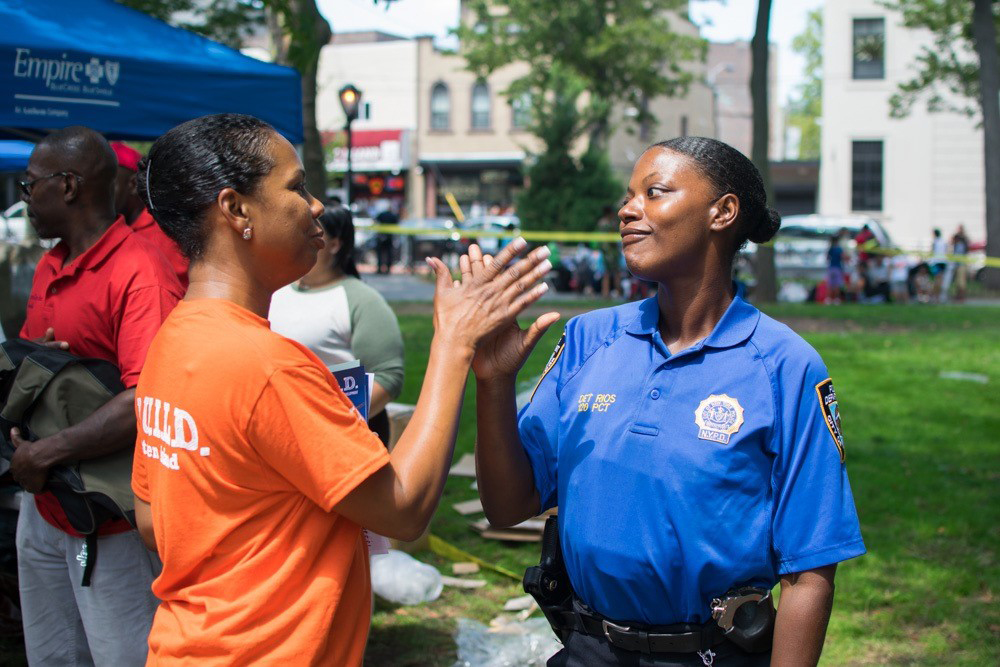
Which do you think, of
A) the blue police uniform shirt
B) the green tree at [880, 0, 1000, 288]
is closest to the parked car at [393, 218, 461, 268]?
the green tree at [880, 0, 1000, 288]

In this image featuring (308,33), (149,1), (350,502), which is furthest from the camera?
(149,1)

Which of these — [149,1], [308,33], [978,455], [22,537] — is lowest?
[978,455]

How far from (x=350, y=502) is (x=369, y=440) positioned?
121mm

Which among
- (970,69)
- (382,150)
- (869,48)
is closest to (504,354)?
(970,69)

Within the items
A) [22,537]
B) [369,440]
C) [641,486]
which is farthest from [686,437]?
[22,537]

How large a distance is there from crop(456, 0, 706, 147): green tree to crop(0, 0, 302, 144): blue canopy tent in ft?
85.2

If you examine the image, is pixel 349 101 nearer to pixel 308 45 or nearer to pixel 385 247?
pixel 308 45

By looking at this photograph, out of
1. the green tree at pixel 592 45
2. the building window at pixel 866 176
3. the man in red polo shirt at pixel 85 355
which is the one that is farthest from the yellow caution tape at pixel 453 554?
the building window at pixel 866 176

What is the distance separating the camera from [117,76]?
5.28 m

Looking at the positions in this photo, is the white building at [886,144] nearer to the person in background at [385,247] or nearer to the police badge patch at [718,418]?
the person in background at [385,247]

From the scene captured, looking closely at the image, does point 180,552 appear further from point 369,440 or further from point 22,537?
point 22,537

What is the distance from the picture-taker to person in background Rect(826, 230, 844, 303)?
20688 mm

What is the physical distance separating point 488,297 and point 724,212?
26.0 inches

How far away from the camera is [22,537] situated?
10.8ft
